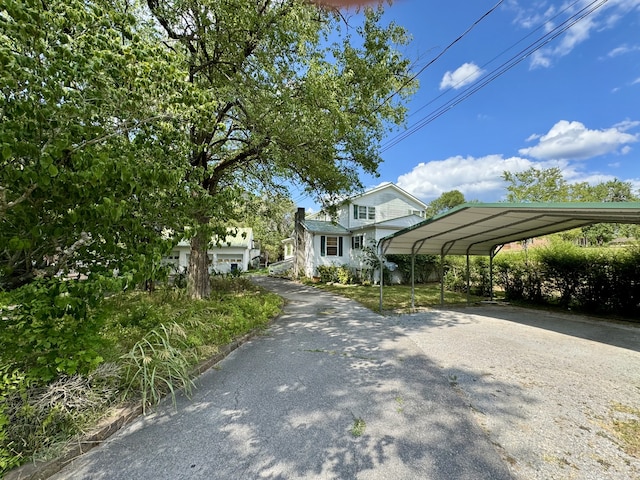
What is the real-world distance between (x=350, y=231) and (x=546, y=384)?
15.4 meters

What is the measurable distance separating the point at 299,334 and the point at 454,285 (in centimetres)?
1104

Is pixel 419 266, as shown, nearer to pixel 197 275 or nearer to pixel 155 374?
pixel 197 275

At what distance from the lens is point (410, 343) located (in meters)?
5.67

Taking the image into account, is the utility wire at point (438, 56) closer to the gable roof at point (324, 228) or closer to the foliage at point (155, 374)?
the foliage at point (155, 374)

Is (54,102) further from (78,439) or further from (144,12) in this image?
(144,12)

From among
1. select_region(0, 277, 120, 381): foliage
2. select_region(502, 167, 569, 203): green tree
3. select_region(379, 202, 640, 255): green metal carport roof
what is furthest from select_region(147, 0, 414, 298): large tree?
select_region(502, 167, 569, 203): green tree

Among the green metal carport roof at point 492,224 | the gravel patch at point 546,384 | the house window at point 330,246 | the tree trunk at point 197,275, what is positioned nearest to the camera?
the gravel patch at point 546,384

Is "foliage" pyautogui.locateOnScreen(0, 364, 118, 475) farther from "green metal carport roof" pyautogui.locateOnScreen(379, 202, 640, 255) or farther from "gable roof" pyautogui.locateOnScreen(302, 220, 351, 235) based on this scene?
"gable roof" pyautogui.locateOnScreen(302, 220, 351, 235)

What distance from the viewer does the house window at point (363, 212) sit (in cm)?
1966

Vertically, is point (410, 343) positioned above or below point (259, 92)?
below

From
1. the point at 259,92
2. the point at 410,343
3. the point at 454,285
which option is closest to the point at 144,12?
the point at 259,92

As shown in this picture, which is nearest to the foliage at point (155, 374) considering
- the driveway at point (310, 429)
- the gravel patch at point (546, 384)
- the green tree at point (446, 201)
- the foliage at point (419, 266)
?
the driveway at point (310, 429)

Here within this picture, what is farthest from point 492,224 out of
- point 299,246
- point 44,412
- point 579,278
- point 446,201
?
point 446,201

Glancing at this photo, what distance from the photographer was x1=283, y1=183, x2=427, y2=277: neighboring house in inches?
703
